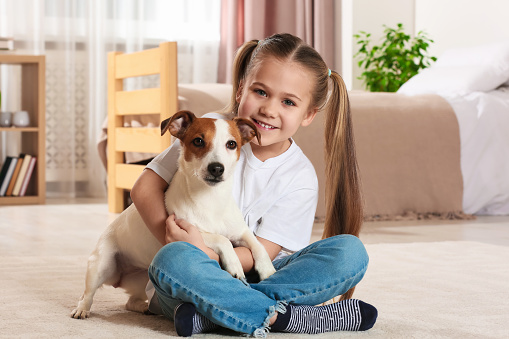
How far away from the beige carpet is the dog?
9 cm

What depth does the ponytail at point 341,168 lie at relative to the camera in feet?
5.70

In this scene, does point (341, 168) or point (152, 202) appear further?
point (341, 168)

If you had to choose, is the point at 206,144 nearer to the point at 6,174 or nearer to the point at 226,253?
the point at 226,253

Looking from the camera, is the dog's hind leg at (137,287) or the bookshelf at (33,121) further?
the bookshelf at (33,121)

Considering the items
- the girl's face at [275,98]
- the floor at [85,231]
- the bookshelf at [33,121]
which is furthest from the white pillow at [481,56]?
the girl's face at [275,98]

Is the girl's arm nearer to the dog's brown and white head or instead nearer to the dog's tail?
the dog's brown and white head

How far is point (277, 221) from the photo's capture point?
1604mm

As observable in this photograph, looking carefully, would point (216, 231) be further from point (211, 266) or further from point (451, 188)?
point (451, 188)

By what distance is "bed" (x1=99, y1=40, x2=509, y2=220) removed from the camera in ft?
11.6

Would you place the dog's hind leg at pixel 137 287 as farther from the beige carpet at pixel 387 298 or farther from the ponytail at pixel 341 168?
the ponytail at pixel 341 168

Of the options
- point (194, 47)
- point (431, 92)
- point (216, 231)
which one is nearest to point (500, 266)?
point (216, 231)

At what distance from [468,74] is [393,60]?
1407 millimetres

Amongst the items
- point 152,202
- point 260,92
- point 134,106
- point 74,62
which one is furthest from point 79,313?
point 74,62

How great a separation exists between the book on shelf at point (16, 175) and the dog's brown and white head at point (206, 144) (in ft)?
10.9
